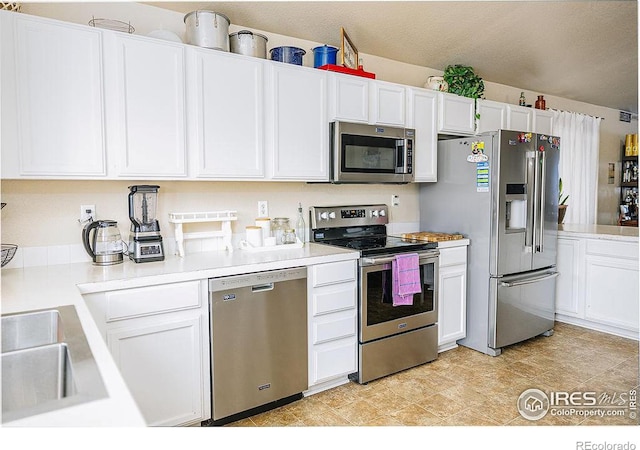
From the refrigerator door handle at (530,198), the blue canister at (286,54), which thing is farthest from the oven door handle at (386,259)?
the blue canister at (286,54)

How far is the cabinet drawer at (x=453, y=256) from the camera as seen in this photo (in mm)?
3404

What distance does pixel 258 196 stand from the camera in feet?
10.3

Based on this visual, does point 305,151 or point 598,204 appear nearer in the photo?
point 305,151

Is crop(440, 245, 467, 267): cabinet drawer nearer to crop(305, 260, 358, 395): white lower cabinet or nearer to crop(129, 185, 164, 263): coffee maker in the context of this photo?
crop(305, 260, 358, 395): white lower cabinet

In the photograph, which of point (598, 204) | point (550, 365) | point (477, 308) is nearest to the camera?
point (550, 365)

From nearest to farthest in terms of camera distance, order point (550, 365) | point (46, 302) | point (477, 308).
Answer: point (46, 302)
point (550, 365)
point (477, 308)

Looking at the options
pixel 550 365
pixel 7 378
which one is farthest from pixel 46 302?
pixel 550 365

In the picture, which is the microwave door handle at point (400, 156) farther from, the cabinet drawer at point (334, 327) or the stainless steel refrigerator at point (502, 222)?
the cabinet drawer at point (334, 327)

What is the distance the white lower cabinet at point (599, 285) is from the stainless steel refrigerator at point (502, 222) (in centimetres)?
40

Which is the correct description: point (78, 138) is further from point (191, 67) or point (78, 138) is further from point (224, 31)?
point (224, 31)

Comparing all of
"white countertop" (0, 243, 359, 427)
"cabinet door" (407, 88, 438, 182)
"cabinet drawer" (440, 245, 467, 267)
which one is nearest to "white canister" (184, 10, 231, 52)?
"white countertop" (0, 243, 359, 427)

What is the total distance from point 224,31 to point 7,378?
2.16 m

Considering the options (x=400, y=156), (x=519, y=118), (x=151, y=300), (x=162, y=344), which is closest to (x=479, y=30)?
(x=519, y=118)

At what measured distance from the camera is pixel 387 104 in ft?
10.9
